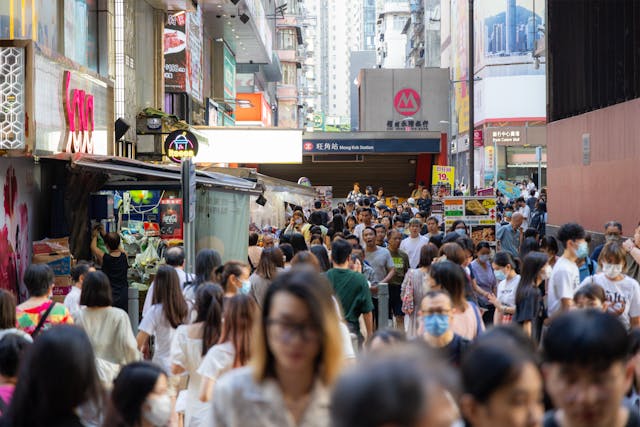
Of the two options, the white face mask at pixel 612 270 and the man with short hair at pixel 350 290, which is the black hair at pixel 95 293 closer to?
the man with short hair at pixel 350 290

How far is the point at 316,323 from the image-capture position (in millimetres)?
3945

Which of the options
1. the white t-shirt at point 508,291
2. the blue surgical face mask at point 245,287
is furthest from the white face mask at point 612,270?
the blue surgical face mask at point 245,287

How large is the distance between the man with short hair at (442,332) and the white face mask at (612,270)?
3394 millimetres

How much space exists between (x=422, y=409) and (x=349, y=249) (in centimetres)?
781

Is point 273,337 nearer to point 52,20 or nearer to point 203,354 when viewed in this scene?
point 203,354

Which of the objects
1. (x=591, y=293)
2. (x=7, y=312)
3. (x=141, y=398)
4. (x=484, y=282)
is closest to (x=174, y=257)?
(x=484, y=282)

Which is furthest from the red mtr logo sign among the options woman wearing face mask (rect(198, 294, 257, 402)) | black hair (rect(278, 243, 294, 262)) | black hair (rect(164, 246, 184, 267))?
woman wearing face mask (rect(198, 294, 257, 402))

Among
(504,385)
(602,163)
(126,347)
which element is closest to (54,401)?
(504,385)

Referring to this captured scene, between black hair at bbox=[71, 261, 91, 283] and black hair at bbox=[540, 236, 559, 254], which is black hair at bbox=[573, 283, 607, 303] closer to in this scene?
black hair at bbox=[540, 236, 559, 254]

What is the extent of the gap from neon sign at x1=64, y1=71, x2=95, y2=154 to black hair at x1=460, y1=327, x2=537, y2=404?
1355cm

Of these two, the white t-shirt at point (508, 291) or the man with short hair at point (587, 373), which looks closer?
the man with short hair at point (587, 373)

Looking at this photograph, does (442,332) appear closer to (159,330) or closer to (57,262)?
(159,330)

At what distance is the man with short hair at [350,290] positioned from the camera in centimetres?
1044

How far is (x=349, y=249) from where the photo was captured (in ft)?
34.4
